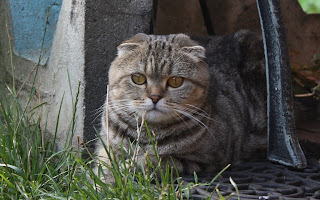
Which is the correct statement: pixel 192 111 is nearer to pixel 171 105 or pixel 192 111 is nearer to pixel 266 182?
pixel 171 105

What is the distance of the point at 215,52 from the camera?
3.53 metres

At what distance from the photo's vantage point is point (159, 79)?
248 centimetres

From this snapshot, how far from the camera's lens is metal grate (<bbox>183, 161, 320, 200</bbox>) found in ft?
→ 6.99

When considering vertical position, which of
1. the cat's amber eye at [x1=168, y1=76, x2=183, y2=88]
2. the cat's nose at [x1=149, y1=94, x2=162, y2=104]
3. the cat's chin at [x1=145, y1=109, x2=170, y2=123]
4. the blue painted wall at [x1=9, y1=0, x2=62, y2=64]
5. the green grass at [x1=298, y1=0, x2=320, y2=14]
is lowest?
the cat's chin at [x1=145, y1=109, x2=170, y2=123]

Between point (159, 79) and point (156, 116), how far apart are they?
0.71 ft

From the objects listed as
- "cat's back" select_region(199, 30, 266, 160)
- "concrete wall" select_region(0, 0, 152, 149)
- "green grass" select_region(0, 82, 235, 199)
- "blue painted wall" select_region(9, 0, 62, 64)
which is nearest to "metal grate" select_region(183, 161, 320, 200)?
"green grass" select_region(0, 82, 235, 199)

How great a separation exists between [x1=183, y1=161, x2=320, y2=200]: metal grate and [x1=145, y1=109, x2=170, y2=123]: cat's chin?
36 cm

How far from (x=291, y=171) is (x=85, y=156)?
1424 millimetres

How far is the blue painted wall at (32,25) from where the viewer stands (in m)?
3.33

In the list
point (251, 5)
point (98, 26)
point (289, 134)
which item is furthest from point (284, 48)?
point (251, 5)

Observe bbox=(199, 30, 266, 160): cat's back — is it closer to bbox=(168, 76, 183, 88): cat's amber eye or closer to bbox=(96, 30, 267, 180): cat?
bbox=(96, 30, 267, 180): cat

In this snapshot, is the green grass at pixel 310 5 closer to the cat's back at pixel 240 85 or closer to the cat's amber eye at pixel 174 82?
the cat's amber eye at pixel 174 82

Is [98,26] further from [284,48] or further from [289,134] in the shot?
[289,134]

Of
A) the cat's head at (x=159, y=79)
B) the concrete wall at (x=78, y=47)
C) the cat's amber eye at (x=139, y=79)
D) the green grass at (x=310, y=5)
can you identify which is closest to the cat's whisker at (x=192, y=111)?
the cat's head at (x=159, y=79)
